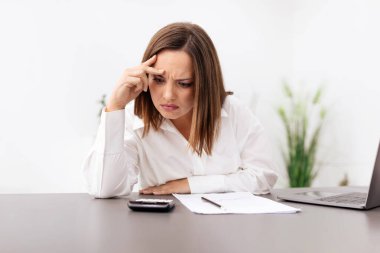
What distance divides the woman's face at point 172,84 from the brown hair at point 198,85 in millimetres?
24

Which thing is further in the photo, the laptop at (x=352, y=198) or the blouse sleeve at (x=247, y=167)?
the blouse sleeve at (x=247, y=167)

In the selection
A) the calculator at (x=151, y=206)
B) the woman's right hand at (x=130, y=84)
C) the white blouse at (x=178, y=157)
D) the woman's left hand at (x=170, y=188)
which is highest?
the woman's right hand at (x=130, y=84)

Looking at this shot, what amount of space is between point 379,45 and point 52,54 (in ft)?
7.38

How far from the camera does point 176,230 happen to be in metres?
0.94

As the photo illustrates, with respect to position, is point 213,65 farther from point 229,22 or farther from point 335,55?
point 229,22

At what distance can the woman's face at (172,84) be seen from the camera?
1581 mm

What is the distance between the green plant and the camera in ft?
11.7

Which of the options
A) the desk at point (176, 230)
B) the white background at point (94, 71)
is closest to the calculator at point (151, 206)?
the desk at point (176, 230)

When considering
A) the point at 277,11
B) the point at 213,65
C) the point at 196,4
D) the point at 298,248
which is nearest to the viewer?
the point at 298,248

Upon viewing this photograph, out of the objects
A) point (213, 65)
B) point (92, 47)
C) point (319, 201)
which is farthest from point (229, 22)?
point (319, 201)

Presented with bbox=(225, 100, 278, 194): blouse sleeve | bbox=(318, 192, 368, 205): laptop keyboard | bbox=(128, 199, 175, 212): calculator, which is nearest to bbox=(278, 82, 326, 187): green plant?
bbox=(225, 100, 278, 194): blouse sleeve

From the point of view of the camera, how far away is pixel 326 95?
3.51m

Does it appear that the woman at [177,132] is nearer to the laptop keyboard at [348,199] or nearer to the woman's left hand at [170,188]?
the woman's left hand at [170,188]

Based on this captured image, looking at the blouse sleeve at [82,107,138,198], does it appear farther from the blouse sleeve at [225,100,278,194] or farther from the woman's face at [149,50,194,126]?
the blouse sleeve at [225,100,278,194]
